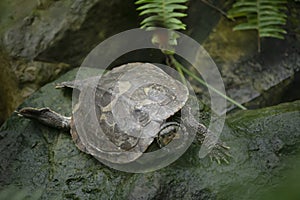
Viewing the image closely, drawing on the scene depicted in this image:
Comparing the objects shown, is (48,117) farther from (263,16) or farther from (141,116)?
(263,16)

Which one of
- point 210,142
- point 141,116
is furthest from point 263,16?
point 141,116

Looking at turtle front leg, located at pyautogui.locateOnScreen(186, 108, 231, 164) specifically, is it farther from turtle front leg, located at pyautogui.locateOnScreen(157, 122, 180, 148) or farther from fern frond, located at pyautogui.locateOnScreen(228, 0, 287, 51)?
fern frond, located at pyautogui.locateOnScreen(228, 0, 287, 51)

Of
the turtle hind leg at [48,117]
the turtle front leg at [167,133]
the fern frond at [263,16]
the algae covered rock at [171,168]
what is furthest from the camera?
the fern frond at [263,16]

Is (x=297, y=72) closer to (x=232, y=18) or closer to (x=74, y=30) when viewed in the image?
(x=232, y=18)

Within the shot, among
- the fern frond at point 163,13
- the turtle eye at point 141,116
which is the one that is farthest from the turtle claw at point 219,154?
the fern frond at point 163,13

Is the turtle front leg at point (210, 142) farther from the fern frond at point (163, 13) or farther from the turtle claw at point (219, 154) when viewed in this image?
the fern frond at point (163, 13)

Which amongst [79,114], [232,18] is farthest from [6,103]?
[232,18]
